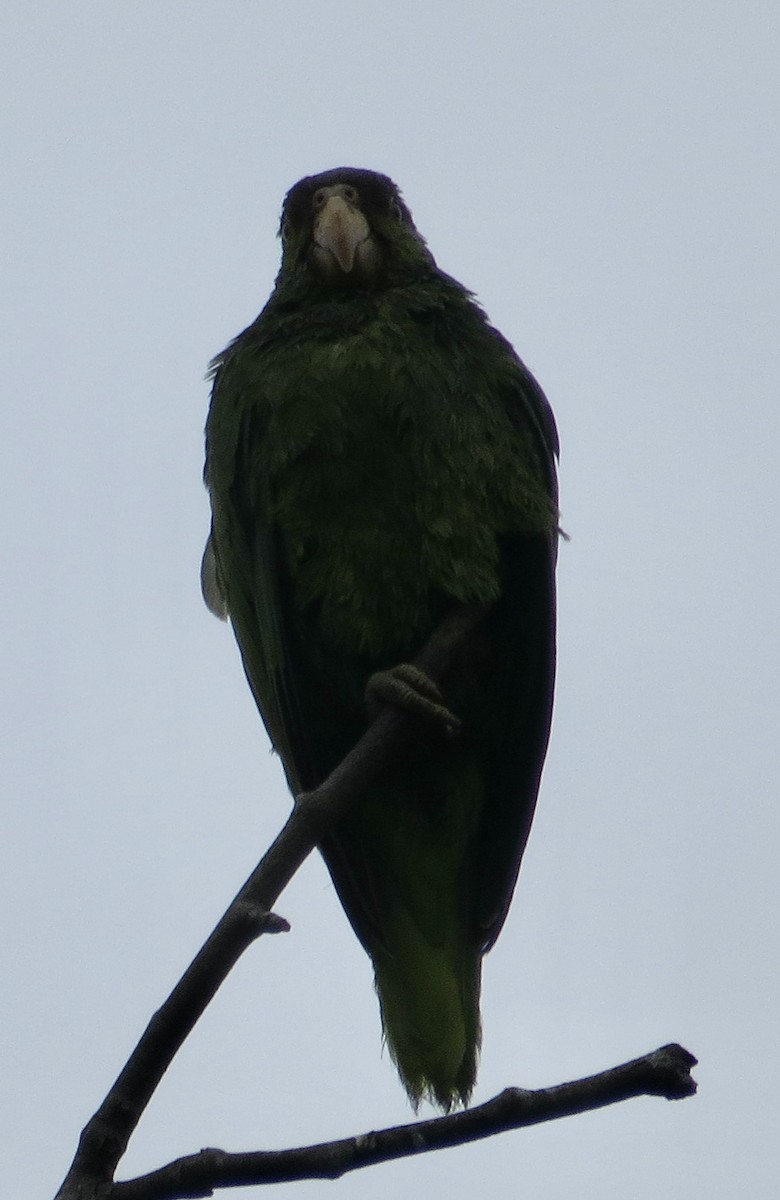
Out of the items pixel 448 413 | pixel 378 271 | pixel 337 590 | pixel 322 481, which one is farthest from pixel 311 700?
pixel 378 271

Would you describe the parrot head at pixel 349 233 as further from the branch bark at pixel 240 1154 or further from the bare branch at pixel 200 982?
the branch bark at pixel 240 1154

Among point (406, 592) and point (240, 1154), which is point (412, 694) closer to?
point (406, 592)

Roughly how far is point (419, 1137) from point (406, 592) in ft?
6.66

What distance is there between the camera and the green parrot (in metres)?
4.24

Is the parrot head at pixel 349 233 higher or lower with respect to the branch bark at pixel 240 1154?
higher

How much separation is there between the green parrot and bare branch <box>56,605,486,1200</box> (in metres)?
1.11

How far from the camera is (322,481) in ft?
14.1

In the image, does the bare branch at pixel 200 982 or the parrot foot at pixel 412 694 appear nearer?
the bare branch at pixel 200 982

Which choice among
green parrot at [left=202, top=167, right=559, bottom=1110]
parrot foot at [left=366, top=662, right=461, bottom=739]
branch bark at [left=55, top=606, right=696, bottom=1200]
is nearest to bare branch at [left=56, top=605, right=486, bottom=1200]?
branch bark at [left=55, top=606, right=696, bottom=1200]

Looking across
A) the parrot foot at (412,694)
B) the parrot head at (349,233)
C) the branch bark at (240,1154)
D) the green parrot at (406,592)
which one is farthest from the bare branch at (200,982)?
the parrot head at (349,233)

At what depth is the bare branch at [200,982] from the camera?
2434mm

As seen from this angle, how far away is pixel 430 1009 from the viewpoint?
4.28 m

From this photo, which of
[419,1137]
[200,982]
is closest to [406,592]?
[200,982]

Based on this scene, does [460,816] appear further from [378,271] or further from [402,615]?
[378,271]
